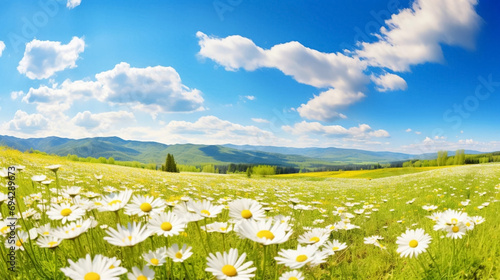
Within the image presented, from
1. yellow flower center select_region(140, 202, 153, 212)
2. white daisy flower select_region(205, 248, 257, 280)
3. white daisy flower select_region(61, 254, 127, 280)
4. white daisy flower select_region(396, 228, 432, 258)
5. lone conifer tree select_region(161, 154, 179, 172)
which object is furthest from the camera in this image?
lone conifer tree select_region(161, 154, 179, 172)

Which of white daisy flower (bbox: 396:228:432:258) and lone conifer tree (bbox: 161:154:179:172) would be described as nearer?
white daisy flower (bbox: 396:228:432:258)

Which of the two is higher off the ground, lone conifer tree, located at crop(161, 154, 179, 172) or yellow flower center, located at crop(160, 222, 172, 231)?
yellow flower center, located at crop(160, 222, 172, 231)

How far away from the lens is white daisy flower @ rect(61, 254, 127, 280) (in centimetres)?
140

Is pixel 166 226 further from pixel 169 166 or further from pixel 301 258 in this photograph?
pixel 169 166

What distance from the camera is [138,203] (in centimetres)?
226

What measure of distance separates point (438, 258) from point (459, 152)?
379 ft

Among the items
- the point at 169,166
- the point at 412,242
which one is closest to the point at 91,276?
the point at 412,242

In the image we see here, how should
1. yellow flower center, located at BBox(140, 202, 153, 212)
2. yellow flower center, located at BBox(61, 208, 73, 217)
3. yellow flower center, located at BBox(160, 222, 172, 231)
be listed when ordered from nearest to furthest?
yellow flower center, located at BBox(160, 222, 172, 231), yellow flower center, located at BBox(140, 202, 153, 212), yellow flower center, located at BBox(61, 208, 73, 217)

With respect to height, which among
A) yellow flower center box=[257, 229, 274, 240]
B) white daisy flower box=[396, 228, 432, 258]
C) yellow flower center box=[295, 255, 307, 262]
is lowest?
white daisy flower box=[396, 228, 432, 258]

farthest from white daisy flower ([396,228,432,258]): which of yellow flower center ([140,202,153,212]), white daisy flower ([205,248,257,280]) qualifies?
yellow flower center ([140,202,153,212])

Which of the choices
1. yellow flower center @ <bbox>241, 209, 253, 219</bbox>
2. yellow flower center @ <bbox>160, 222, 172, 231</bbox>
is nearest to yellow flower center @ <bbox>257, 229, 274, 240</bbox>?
yellow flower center @ <bbox>241, 209, 253, 219</bbox>

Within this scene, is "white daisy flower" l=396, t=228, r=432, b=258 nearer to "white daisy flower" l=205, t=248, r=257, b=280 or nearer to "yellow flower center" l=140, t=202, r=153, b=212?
"white daisy flower" l=205, t=248, r=257, b=280

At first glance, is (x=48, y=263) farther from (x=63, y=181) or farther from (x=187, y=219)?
(x=63, y=181)

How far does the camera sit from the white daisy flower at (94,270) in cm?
140
